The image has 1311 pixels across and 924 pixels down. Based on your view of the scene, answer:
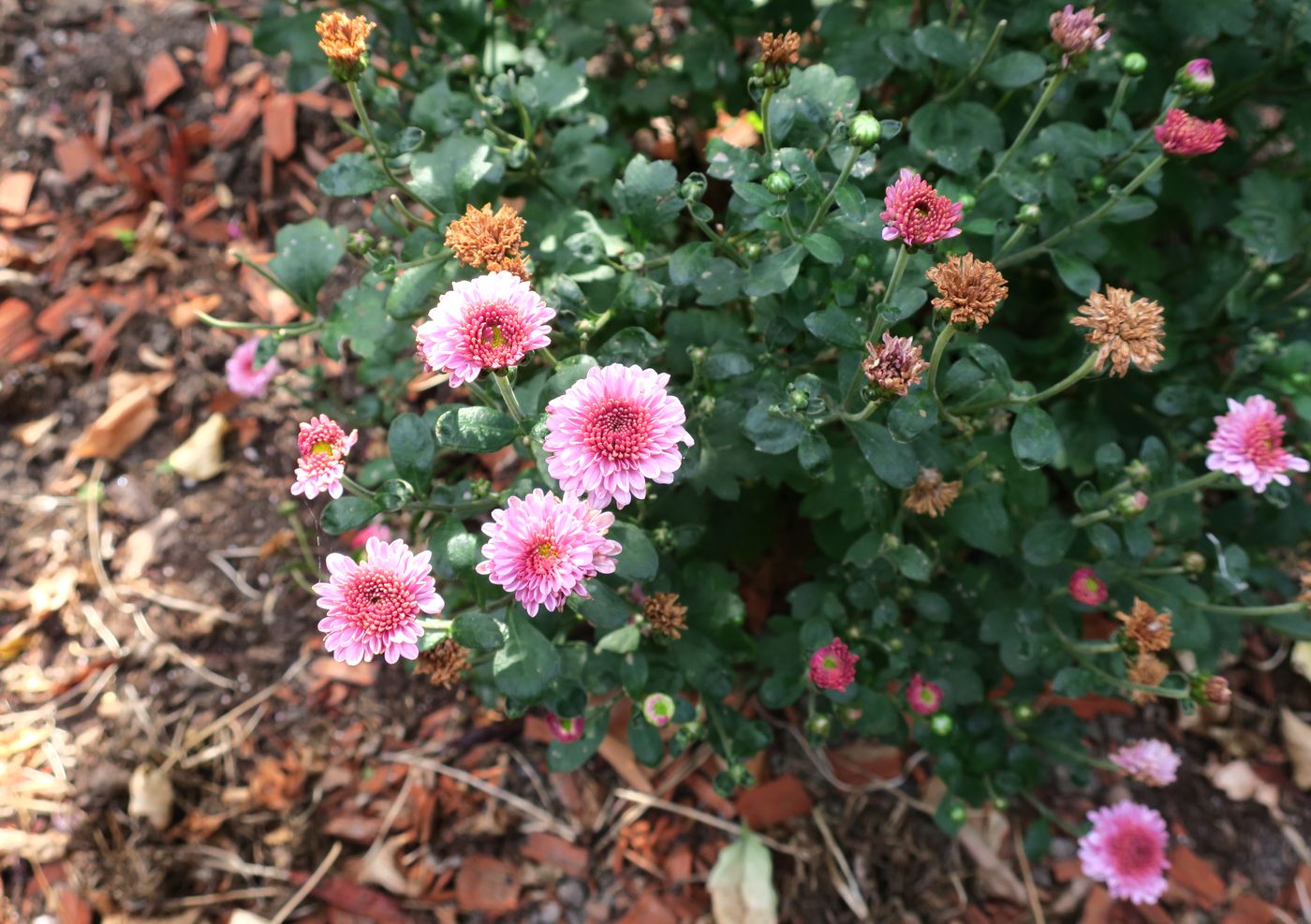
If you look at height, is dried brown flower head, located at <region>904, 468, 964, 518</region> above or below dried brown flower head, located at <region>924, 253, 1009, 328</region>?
below

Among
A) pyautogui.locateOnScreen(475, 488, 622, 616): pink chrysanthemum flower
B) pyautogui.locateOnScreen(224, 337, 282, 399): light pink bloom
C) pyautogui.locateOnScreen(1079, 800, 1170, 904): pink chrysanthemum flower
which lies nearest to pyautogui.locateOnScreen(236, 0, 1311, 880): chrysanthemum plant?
pyautogui.locateOnScreen(475, 488, 622, 616): pink chrysanthemum flower

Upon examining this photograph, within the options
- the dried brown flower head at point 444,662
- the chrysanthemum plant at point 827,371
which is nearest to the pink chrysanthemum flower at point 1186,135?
the chrysanthemum plant at point 827,371

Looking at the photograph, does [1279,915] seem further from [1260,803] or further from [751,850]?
[751,850]

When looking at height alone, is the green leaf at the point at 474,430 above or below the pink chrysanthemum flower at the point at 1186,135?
below

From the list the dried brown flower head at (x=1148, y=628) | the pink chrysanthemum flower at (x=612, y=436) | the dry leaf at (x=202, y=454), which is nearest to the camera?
the pink chrysanthemum flower at (x=612, y=436)

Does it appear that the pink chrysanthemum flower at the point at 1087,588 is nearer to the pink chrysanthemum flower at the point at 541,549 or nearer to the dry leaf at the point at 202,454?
the pink chrysanthemum flower at the point at 541,549

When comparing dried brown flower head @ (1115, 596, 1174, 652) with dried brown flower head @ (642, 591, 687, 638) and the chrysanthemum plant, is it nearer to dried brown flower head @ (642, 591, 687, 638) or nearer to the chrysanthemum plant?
the chrysanthemum plant

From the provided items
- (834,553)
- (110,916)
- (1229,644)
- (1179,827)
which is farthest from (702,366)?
(110,916)
